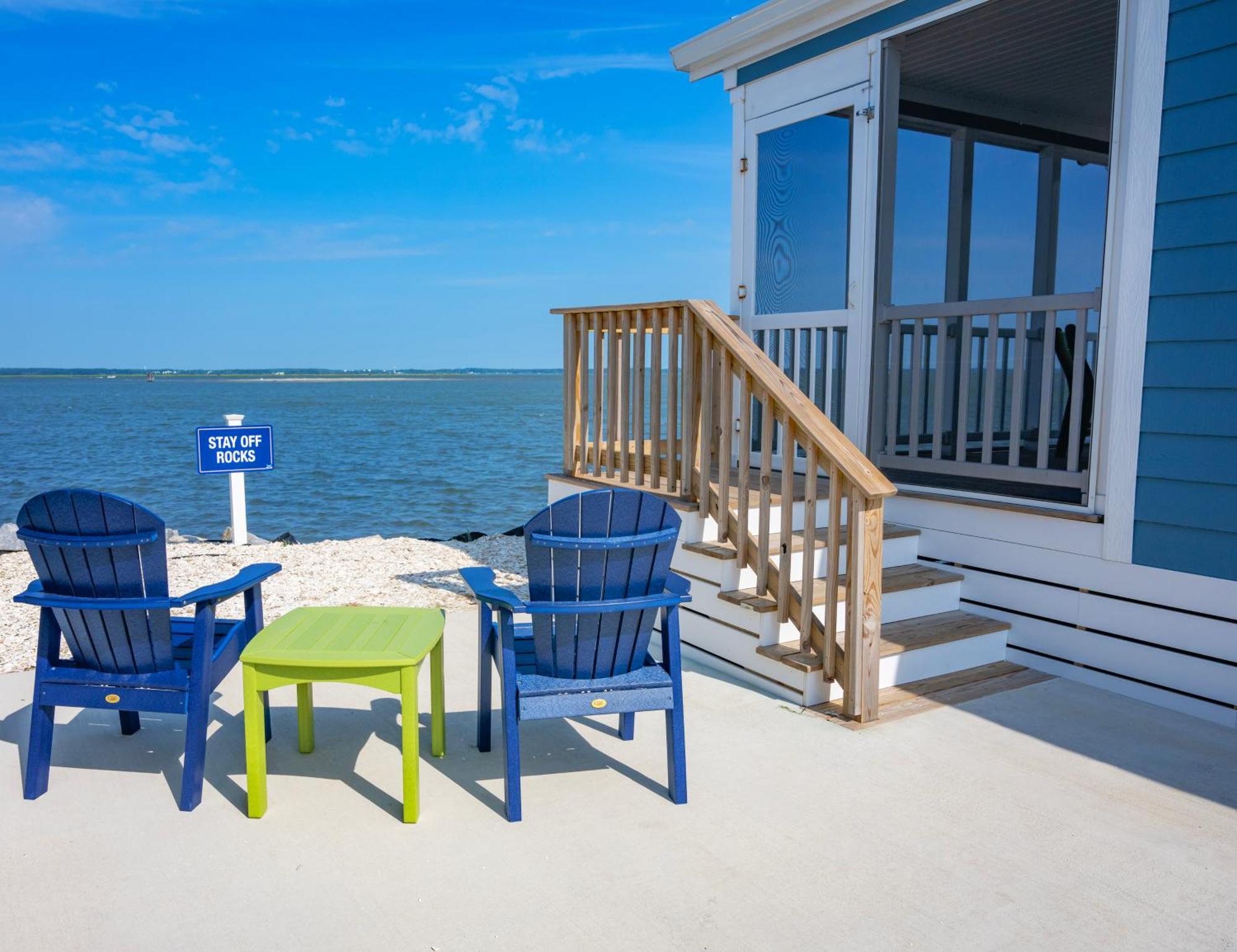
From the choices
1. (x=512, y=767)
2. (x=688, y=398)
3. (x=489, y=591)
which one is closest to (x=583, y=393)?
(x=688, y=398)

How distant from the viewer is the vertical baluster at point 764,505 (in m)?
3.54

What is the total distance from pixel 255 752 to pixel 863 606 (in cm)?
196

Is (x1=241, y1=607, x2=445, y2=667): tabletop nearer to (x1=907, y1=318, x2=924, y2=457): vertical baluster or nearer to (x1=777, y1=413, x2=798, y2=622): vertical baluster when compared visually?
(x1=777, y1=413, x2=798, y2=622): vertical baluster

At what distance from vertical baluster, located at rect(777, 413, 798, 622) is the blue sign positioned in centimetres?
397

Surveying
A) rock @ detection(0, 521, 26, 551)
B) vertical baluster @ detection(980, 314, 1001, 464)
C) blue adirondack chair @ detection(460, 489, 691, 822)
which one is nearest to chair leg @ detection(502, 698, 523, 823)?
blue adirondack chair @ detection(460, 489, 691, 822)

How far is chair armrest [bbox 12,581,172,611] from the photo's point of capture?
2.49 m

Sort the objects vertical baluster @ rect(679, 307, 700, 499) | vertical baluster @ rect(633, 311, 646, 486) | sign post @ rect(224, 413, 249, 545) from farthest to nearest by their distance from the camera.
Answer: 1. sign post @ rect(224, 413, 249, 545)
2. vertical baluster @ rect(633, 311, 646, 486)
3. vertical baluster @ rect(679, 307, 700, 499)

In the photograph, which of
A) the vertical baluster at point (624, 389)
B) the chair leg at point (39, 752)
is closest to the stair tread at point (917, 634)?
the vertical baluster at point (624, 389)

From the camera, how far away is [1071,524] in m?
3.70

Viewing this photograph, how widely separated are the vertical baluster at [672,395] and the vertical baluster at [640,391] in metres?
0.18

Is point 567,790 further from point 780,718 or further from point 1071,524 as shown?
point 1071,524

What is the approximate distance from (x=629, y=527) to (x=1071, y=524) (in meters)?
2.12

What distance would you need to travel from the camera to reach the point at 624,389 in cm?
467

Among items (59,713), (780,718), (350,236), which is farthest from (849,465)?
(350,236)
